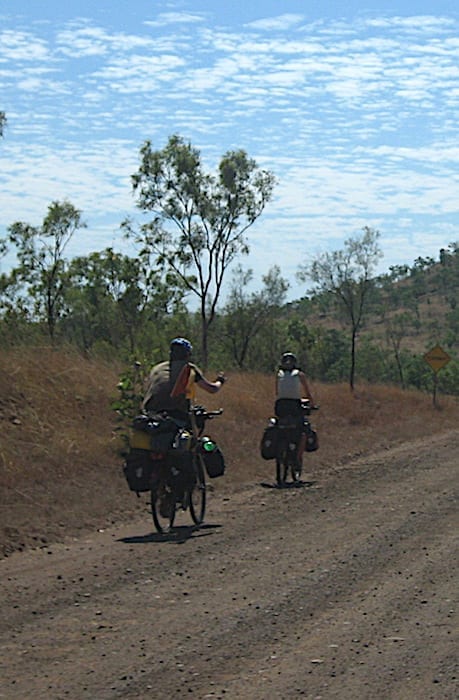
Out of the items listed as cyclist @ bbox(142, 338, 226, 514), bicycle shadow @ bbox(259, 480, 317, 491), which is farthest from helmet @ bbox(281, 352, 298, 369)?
cyclist @ bbox(142, 338, 226, 514)

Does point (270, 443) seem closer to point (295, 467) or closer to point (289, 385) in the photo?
point (295, 467)

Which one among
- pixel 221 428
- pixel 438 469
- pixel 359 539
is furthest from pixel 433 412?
pixel 359 539

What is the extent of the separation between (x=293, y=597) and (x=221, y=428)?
46.2 ft

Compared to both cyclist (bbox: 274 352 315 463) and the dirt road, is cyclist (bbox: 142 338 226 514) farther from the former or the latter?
cyclist (bbox: 274 352 315 463)

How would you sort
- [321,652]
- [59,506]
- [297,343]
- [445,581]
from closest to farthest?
[321,652]
[445,581]
[59,506]
[297,343]

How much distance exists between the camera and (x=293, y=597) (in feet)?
27.5

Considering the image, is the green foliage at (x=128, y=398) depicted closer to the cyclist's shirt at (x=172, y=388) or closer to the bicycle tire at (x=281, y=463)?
the bicycle tire at (x=281, y=463)

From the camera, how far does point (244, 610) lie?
7926 mm

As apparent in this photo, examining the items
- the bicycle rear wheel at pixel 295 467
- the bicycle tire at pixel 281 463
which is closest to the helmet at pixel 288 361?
the bicycle tire at pixel 281 463

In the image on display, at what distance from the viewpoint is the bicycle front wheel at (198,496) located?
481 inches

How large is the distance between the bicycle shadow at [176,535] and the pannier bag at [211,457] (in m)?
0.62

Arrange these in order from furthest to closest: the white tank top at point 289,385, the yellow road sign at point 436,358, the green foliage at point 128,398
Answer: the yellow road sign at point 436,358 → the green foliage at point 128,398 → the white tank top at point 289,385

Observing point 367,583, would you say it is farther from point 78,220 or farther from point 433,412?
point 78,220

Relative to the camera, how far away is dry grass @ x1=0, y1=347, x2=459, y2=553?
13055 mm
